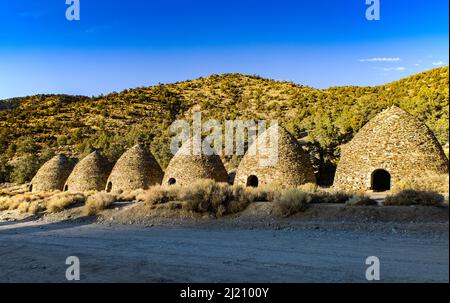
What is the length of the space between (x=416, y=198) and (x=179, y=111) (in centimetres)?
5411

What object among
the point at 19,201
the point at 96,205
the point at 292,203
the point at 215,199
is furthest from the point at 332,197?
the point at 19,201

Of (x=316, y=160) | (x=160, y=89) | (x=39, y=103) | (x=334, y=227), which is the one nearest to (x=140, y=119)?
(x=160, y=89)

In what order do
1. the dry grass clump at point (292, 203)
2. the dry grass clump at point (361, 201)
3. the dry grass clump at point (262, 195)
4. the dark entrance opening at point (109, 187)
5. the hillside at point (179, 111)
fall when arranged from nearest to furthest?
the dry grass clump at point (361, 201)
the dry grass clump at point (292, 203)
the dry grass clump at point (262, 195)
the dark entrance opening at point (109, 187)
the hillside at point (179, 111)

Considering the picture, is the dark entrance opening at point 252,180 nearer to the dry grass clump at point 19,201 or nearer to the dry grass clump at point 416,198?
the dry grass clump at point 416,198

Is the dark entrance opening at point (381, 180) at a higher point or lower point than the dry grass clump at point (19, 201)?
higher

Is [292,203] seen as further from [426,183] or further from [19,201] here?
[19,201]

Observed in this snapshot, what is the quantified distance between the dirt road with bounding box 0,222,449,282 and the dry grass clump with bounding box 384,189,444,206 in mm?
2314

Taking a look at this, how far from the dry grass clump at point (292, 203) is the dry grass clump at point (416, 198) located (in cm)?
237

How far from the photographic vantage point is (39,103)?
76562 mm

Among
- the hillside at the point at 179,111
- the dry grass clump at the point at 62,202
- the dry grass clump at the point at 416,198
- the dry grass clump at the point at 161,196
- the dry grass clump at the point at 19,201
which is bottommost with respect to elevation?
the dry grass clump at the point at 19,201

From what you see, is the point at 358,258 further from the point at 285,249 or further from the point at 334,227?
the point at 334,227

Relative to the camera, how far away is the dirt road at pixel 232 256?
21.3ft

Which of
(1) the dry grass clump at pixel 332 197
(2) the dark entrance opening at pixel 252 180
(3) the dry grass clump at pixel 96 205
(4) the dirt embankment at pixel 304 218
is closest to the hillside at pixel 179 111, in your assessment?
(2) the dark entrance opening at pixel 252 180

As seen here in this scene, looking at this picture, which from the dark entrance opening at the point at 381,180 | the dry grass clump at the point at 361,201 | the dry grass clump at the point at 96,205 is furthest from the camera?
the dark entrance opening at the point at 381,180
